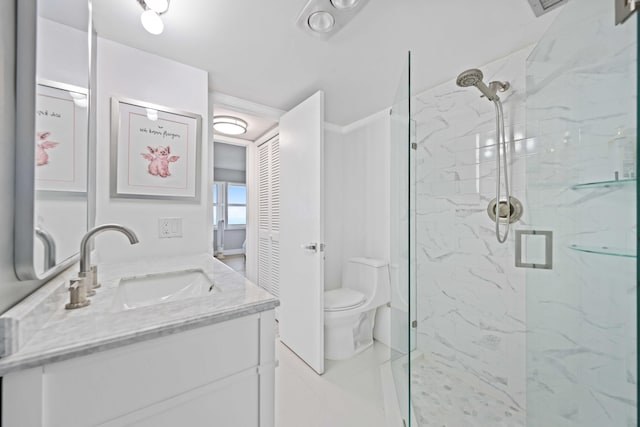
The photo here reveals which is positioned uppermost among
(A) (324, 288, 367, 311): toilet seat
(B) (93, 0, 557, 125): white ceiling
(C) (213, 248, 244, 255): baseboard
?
(B) (93, 0, 557, 125): white ceiling

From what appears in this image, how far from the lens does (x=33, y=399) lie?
49cm

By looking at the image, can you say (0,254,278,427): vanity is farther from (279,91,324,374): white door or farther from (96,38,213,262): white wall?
(279,91,324,374): white door

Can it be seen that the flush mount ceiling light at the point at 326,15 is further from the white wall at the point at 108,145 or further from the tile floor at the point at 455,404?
the tile floor at the point at 455,404

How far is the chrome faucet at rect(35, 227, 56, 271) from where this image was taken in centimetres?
61

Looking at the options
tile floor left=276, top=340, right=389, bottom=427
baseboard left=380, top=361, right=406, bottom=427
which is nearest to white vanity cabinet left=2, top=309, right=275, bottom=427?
tile floor left=276, top=340, right=389, bottom=427

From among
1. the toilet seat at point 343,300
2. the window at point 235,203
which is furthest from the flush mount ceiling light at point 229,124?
the window at point 235,203

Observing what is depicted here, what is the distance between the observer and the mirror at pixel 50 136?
0.56 meters

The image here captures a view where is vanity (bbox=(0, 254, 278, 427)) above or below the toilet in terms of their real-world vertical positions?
above

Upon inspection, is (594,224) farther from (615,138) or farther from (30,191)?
(30,191)

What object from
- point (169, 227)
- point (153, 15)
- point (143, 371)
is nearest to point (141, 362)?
point (143, 371)

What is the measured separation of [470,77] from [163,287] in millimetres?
1952

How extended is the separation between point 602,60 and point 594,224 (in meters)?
0.56

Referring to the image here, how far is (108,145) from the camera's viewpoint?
55.9 inches

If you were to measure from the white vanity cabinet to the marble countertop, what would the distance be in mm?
26
